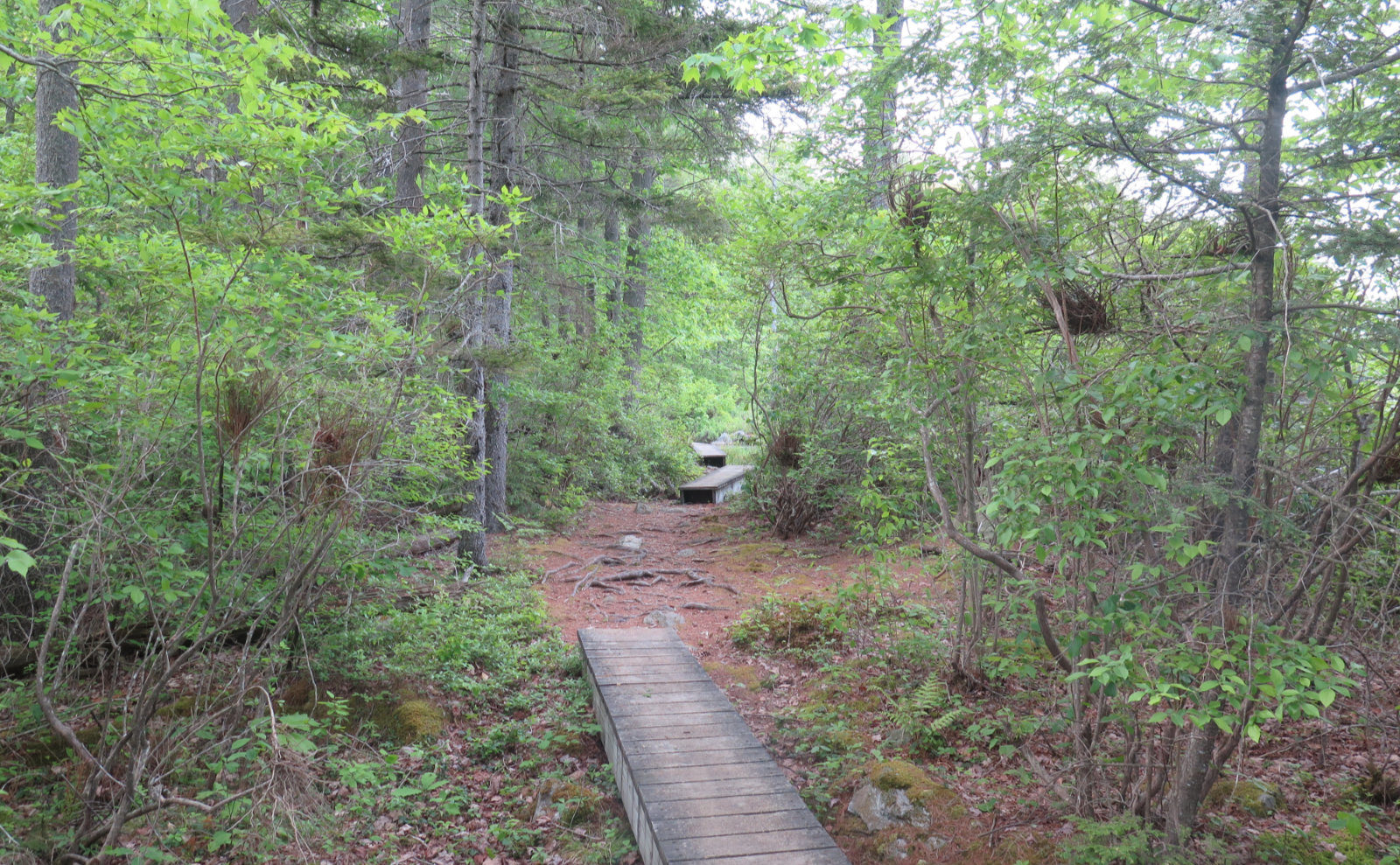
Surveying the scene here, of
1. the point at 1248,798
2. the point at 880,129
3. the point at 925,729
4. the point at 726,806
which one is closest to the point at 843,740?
the point at 925,729

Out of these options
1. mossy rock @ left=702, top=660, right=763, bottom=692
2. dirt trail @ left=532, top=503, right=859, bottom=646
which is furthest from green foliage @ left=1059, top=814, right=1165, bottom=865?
dirt trail @ left=532, top=503, right=859, bottom=646

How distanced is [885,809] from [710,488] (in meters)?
12.6

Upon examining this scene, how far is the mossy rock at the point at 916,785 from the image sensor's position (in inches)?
183

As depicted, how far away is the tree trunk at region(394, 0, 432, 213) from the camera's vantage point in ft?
29.1

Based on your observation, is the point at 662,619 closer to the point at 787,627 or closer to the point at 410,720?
the point at 787,627

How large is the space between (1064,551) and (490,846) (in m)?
3.69

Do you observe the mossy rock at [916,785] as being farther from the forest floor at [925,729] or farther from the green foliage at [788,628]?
the green foliage at [788,628]

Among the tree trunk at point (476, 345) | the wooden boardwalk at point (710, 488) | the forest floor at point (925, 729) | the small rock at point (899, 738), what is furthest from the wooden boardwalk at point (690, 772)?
the wooden boardwalk at point (710, 488)

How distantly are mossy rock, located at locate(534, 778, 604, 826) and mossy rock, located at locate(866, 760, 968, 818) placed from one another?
1.81 metres

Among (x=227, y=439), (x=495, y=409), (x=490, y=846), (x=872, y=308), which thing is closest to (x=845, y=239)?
(x=872, y=308)

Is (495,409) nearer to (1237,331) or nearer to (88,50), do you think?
(88,50)

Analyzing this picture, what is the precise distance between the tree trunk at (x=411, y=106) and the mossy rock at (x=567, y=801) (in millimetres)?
6219

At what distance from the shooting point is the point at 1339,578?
11.1 ft

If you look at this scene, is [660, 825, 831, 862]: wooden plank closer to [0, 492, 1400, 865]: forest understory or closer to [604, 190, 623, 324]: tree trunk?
[0, 492, 1400, 865]: forest understory
